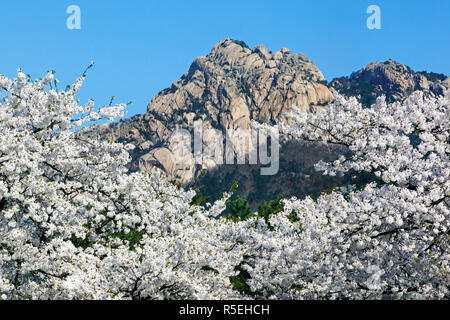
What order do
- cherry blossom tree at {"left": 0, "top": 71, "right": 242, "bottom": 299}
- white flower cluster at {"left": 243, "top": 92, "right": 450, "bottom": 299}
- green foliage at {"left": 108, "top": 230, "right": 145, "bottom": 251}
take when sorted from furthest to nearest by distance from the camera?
green foliage at {"left": 108, "top": 230, "right": 145, "bottom": 251} < white flower cluster at {"left": 243, "top": 92, "right": 450, "bottom": 299} < cherry blossom tree at {"left": 0, "top": 71, "right": 242, "bottom": 299}

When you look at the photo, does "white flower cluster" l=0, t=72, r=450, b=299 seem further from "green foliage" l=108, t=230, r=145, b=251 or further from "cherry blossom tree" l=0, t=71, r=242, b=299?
"green foliage" l=108, t=230, r=145, b=251

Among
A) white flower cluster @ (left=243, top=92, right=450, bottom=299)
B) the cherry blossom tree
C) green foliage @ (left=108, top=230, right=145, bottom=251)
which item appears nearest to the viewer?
the cherry blossom tree

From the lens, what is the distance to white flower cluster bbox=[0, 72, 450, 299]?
29.8 feet

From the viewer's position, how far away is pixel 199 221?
43.0ft

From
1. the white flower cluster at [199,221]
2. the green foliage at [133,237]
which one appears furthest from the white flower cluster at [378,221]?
the green foliage at [133,237]

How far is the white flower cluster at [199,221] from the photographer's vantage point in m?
9.08

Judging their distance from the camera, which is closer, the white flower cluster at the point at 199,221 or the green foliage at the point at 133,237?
the white flower cluster at the point at 199,221

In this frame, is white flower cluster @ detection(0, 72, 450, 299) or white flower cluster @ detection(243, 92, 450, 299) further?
white flower cluster @ detection(243, 92, 450, 299)

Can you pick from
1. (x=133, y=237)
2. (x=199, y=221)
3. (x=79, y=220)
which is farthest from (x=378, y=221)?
(x=133, y=237)

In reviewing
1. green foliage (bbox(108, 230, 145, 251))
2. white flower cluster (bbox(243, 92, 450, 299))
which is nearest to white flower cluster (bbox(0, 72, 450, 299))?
white flower cluster (bbox(243, 92, 450, 299))

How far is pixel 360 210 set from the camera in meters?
9.66

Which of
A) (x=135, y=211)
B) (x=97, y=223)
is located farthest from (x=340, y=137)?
(x=97, y=223)

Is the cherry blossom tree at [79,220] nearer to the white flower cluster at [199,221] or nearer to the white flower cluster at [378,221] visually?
the white flower cluster at [199,221]
